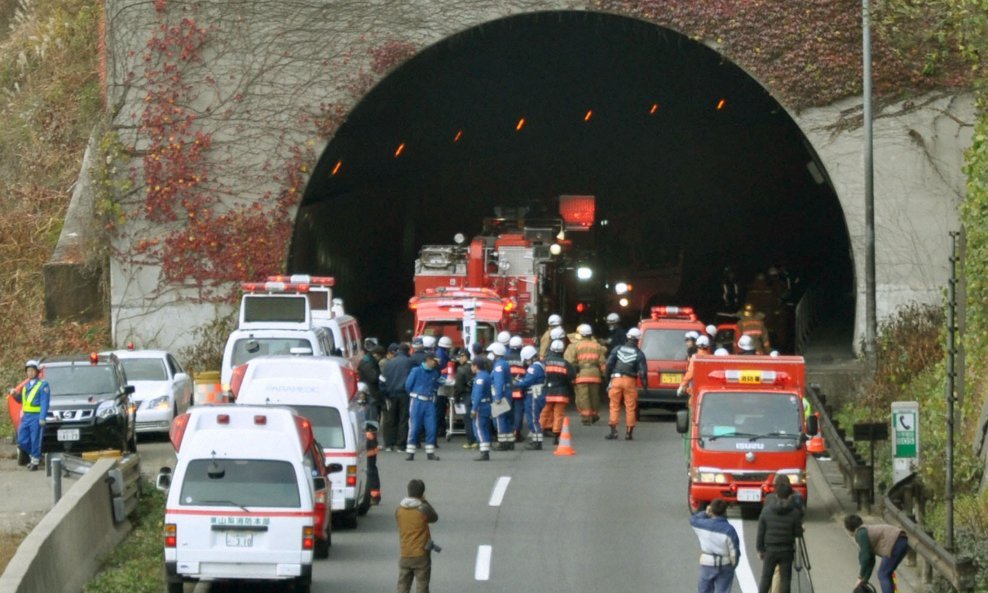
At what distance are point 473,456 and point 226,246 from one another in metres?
10.7

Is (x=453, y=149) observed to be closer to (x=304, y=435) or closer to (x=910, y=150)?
(x=910, y=150)

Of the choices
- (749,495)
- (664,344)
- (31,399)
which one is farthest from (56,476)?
(664,344)

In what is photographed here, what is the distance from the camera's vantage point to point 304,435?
17531 mm

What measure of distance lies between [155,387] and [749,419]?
12.5 m

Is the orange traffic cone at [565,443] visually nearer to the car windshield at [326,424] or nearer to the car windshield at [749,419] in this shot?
the car windshield at [749,419]

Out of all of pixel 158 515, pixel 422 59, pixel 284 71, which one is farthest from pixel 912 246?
pixel 158 515

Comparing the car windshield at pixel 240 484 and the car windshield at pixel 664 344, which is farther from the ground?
the car windshield at pixel 664 344

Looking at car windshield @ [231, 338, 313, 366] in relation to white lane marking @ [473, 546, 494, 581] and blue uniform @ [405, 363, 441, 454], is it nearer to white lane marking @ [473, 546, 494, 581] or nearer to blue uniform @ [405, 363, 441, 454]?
blue uniform @ [405, 363, 441, 454]

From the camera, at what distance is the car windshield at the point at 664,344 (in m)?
33.2

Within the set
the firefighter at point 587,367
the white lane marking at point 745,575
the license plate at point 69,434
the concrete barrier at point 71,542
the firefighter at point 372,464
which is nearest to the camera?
the concrete barrier at point 71,542

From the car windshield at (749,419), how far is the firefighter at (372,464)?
4302mm

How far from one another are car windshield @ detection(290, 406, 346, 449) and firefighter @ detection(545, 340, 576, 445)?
8.86 metres

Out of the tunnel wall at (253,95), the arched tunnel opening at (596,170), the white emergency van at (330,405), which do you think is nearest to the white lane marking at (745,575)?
the white emergency van at (330,405)

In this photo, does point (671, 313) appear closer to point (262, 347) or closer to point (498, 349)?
point (498, 349)
